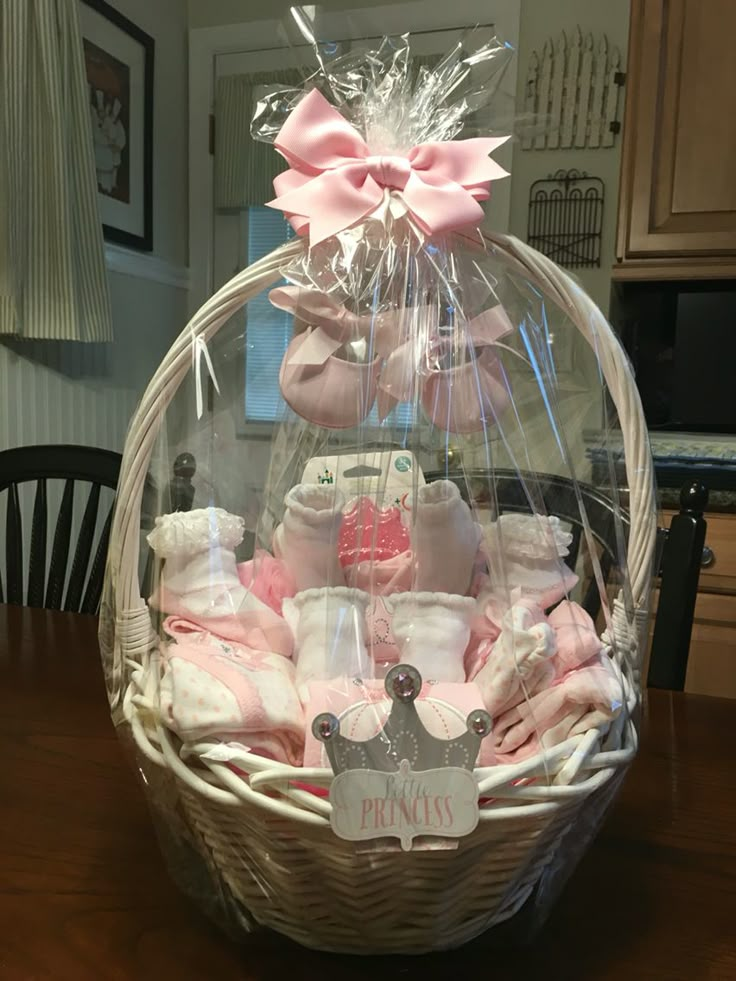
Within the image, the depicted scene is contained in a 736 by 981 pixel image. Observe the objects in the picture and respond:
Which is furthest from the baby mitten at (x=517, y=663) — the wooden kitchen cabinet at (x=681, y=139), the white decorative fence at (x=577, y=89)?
the white decorative fence at (x=577, y=89)

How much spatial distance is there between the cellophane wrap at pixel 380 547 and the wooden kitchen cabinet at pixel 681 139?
56.5 inches

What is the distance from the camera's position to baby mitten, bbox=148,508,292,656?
56 cm

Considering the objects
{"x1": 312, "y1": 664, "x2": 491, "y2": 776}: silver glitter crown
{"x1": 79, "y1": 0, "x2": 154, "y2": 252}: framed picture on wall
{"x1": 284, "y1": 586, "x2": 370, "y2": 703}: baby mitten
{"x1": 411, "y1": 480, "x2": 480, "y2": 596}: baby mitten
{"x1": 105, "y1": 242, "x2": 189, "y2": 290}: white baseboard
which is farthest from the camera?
{"x1": 105, "y1": 242, "x2": 189, "y2": 290}: white baseboard

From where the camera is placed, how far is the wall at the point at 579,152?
2.25 meters

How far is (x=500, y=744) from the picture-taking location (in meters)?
0.49

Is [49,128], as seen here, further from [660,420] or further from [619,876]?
[619,876]

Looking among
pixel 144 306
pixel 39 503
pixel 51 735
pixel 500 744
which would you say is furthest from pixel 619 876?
pixel 144 306

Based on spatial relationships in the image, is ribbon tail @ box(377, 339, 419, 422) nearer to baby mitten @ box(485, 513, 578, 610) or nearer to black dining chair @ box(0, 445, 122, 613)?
baby mitten @ box(485, 513, 578, 610)

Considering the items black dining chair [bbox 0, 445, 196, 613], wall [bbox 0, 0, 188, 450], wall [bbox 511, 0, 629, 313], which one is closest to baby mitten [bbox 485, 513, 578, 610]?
black dining chair [bbox 0, 445, 196, 613]

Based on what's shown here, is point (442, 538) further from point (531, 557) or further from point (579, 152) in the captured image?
point (579, 152)

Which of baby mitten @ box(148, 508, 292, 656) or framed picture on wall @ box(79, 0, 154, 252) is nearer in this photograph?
baby mitten @ box(148, 508, 292, 656)

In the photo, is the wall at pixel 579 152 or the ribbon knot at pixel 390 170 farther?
the wall at pixel 579 152

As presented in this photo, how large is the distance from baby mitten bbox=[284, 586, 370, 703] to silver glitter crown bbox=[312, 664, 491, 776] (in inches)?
3.2

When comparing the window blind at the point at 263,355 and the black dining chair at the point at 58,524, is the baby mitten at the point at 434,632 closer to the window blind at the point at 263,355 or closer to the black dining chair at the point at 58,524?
the window blind at the point at 263,355
